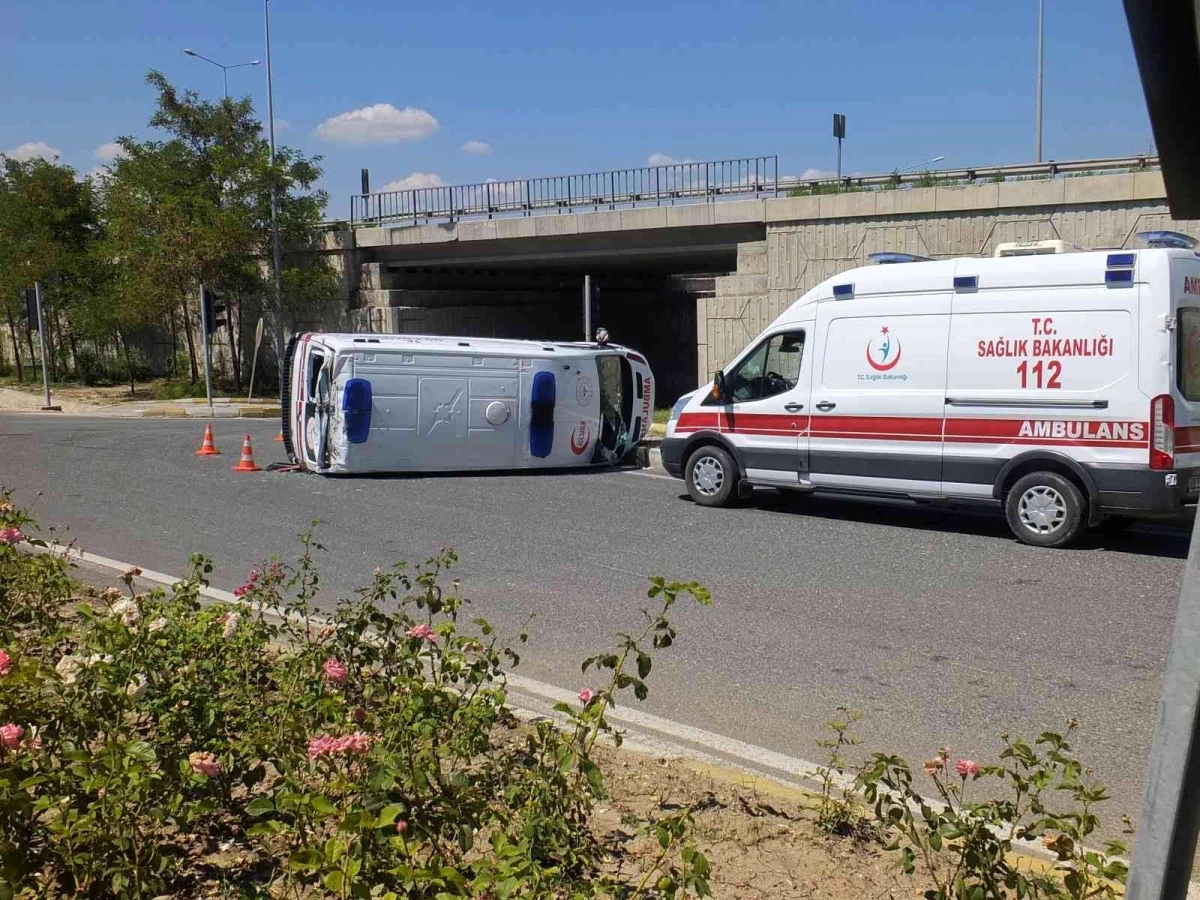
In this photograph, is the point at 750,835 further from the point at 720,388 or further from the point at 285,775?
the point at 720,388

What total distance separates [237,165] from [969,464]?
28490mm

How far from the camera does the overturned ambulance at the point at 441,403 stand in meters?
15.1

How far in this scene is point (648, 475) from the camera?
15906 millimetres

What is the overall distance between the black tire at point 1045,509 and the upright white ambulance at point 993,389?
0.01 metres

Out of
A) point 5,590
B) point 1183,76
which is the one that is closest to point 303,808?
point 1183,76

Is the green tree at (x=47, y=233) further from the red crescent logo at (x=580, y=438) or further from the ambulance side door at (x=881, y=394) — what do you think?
the ambulance side door at (x=881, y=394)

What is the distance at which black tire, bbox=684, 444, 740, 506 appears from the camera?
1262 centimetres

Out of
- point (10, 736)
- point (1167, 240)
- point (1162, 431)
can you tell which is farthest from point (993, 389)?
point (10, 736)

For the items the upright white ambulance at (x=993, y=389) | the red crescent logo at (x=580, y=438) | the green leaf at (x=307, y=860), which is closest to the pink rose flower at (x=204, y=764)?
the green leaf at (x=307, y=860)

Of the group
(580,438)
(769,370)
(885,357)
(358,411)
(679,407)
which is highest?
(885,357)

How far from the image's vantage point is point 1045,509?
10.2 meters

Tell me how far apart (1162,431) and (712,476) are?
476 centimetres

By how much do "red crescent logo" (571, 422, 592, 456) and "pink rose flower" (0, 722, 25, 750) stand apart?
537 inches

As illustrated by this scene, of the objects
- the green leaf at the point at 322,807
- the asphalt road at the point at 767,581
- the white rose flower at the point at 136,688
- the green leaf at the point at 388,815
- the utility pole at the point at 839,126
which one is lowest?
the asphalt road at the point at 767,581
